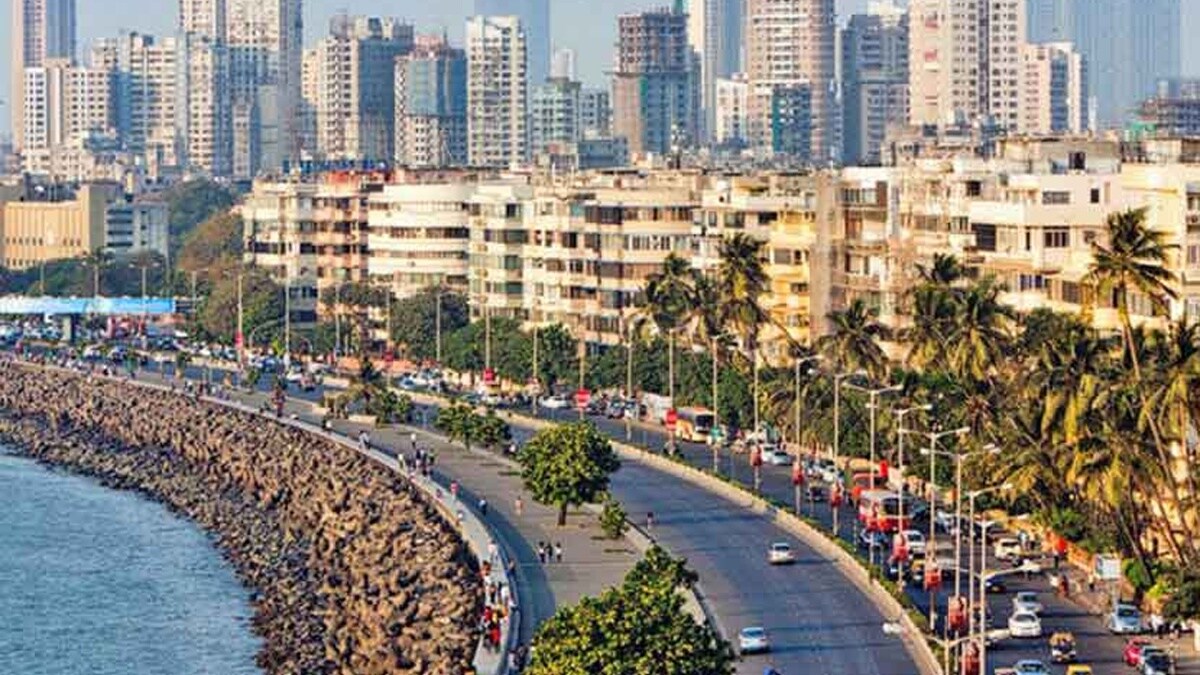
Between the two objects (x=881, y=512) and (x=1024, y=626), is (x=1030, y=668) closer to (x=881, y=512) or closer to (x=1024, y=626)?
(x=1024, y=626)

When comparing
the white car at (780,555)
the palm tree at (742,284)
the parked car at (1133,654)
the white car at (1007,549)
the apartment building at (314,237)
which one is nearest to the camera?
the parked car at (1133,654)

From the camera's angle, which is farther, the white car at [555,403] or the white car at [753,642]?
the white car at [555,403]

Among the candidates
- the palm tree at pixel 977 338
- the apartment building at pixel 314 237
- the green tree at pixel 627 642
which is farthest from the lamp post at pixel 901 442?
the apartment building at pixel 314 237

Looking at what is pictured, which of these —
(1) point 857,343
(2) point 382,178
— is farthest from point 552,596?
(2) point 382,178

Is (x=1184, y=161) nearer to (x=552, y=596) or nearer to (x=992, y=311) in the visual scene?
(x=992, y=311)

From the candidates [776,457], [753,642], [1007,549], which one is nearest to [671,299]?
[776,457]

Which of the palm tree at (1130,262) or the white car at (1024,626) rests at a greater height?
the palm tree at (1130,262)

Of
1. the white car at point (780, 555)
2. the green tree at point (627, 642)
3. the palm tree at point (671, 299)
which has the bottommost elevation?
the white car at point (780, 555)

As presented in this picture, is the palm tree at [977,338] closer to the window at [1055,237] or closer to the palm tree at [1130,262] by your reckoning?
the window at [1055,237]
